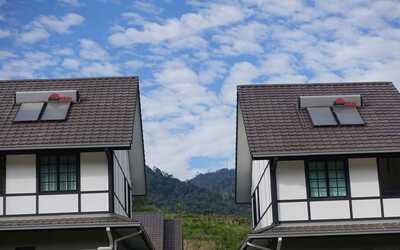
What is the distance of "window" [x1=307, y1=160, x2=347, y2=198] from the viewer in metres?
18.1

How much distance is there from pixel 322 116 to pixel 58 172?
766cm

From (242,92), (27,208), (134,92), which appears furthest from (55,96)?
(242,92)

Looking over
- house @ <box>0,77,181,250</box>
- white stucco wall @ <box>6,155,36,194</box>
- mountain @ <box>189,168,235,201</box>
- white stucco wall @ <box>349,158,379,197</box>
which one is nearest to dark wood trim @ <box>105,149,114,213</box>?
house @ <box>0,77,181,250</box>

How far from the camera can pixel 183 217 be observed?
1679 inches

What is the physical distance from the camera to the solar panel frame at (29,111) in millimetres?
19000

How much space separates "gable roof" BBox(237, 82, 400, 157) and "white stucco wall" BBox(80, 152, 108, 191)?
3.93 m

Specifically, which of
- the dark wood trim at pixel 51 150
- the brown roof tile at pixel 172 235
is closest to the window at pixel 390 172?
the dark wood trim at pixel 51 150

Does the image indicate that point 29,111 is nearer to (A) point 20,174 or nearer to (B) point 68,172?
(A) point 20,174

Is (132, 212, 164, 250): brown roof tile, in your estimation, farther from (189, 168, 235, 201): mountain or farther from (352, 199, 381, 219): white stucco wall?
(189, 168, 235, 201): mountain

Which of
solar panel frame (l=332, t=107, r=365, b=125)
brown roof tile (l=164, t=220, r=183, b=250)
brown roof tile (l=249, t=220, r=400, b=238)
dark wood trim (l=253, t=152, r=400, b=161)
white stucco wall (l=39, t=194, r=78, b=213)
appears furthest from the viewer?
brown roof tile (l=164, t=220, r=183, b=250)

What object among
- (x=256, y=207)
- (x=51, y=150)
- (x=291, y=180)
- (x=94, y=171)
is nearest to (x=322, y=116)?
(x=291, y=180)

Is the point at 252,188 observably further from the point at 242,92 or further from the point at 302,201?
the point at 302,201

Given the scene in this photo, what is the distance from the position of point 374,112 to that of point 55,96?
943 centimetres

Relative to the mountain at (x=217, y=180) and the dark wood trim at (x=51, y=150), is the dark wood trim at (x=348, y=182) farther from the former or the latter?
the mountain at (x=217, y=180)
